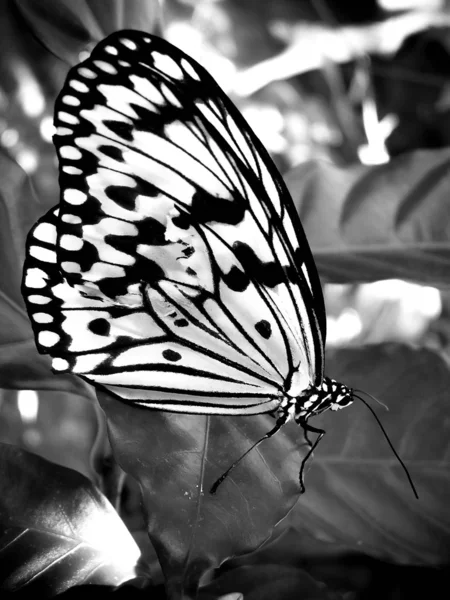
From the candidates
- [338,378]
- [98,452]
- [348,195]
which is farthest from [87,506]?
[348,195]

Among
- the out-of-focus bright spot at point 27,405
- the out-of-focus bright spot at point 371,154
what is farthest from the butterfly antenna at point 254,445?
the out-of-focus bright spot at point 371,154

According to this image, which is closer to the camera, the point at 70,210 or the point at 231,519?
the point at 231,519

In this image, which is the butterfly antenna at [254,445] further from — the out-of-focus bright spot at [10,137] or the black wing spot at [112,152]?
the out-of-focus bright spot at [10,137]

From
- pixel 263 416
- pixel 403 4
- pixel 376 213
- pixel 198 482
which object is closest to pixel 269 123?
pixel 403 4

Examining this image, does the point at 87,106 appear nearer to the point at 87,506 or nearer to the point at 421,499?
the point at 87,506

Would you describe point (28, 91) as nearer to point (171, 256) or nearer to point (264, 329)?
point (171, 256)

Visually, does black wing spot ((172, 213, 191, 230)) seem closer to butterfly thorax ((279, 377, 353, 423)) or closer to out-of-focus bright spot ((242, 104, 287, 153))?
butterfly thorax ((279, 377, 353, 423))
